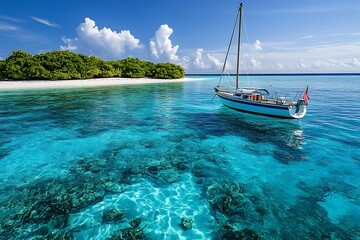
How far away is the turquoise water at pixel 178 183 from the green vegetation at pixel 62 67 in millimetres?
59924

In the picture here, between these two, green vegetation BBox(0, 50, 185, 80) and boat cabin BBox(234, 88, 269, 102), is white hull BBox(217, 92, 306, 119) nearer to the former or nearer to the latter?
boat cabin BBox(234, 88, 269, 102)

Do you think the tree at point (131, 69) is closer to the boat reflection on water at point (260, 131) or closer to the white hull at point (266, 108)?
the white hull at point (266, 108)

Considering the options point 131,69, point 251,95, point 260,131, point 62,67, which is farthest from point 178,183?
point 131,69

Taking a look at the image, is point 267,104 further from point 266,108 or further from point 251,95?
point 251,95

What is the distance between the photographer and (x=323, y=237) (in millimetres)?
5961

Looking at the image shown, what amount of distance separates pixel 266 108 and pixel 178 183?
15.8 meters

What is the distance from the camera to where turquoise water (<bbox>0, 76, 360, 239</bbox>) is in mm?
6305

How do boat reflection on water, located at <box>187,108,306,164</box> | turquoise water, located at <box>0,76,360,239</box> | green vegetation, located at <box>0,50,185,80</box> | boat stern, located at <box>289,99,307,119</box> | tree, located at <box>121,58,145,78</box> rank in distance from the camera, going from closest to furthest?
1. turquoise water, located at <box>0,76,360,239</box>
2. boat reflection on water, located at <box>187,108,306,164</box>
3. boat stern, located at <box>289,99,307,119</box>
4. green vegetation, located at <box>0,50,185,80</box>
5. tree, located at <box>121,58,145,78</box>

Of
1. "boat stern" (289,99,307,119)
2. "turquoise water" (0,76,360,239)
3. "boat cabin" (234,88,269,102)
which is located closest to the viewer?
"turquoise water" (0,76,360,239)

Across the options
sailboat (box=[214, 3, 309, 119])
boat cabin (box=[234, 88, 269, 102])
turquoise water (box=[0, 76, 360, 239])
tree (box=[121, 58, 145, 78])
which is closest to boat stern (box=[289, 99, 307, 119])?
sailboat (box=[214, 3, 309, 119])

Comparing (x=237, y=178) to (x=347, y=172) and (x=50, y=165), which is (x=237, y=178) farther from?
(x=50, y=165)

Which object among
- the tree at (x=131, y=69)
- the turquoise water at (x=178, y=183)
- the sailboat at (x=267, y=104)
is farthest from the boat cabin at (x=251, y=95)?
the tree at (x=131, y=69)

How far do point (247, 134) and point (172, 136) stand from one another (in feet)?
20.5

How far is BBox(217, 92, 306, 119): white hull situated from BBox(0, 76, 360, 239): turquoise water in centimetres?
285
